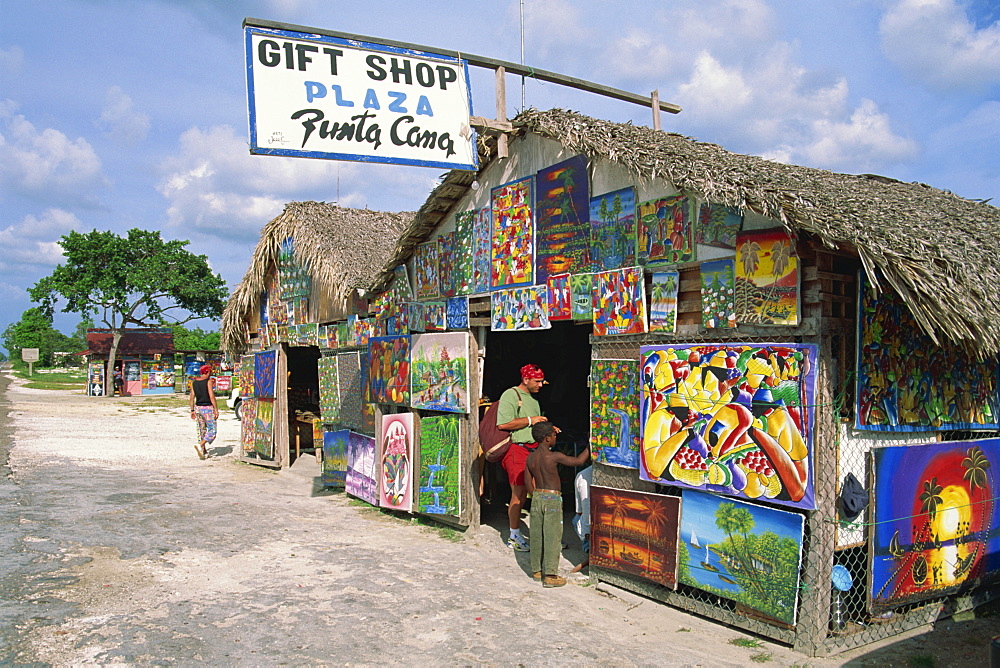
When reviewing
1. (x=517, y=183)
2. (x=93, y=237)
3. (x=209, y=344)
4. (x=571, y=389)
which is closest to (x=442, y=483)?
(x=571, y=389)

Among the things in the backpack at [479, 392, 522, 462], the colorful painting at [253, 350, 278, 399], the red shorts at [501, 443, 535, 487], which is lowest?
the red shorts at [501, 443, 535, 487]

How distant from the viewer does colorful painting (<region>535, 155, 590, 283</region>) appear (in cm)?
682

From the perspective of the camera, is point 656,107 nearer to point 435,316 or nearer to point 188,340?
point 435,316

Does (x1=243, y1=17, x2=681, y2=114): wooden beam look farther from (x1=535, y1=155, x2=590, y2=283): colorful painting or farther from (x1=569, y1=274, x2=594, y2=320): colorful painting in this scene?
(x1=569, y1=274, x2=594, y2=320): colorful painting

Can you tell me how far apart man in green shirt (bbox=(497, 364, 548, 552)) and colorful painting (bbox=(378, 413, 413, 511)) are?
1891 millimetres

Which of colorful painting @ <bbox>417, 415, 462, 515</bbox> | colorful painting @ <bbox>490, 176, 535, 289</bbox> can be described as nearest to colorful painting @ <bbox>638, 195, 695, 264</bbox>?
colorful painting @ <bbox>490, 176, 535, 289</bbox>

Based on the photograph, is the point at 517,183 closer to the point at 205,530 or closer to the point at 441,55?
the point at 441,55

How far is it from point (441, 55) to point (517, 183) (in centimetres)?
182

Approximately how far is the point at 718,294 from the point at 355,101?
3.25 meters

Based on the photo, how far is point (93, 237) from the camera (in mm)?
37844

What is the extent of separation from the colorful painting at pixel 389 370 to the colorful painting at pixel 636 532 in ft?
11.4

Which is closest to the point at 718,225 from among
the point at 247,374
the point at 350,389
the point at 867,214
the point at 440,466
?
the point at 867,214

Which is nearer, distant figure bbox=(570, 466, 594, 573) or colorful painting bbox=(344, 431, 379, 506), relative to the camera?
distant figure bbox=(570, 466, 594, 573)

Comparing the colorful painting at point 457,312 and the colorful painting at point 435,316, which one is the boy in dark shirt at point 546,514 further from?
the colorful painting at point 435,316
